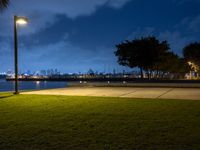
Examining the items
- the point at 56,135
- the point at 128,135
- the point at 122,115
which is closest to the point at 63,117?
the point at 122,115

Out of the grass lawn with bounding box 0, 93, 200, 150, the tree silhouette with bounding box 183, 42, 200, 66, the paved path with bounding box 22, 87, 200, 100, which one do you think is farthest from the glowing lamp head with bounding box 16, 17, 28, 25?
the tree silhouette with bounding box 183, 42, 200, 66

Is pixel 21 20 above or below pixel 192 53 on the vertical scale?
below

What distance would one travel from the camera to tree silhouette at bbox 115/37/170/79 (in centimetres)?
5122

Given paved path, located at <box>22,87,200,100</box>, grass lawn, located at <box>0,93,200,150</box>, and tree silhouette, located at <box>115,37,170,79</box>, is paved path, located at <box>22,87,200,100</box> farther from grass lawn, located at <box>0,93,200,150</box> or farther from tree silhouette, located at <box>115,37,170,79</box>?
tree silhouette, located at <box>115,37,170,79</box>

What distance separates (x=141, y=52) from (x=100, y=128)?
43560mm

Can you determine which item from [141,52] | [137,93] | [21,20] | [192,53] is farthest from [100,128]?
[192,53]

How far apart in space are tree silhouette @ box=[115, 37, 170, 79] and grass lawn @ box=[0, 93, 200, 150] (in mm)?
39728

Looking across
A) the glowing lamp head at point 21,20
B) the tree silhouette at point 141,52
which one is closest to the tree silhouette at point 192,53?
the tree silhouette at point 141,52

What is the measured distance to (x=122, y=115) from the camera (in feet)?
33.9

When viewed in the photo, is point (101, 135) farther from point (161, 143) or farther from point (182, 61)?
point (182, 61)

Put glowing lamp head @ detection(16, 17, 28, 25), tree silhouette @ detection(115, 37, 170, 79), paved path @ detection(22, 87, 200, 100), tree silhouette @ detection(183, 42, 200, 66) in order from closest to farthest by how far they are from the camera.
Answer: paved path @ detection(22, 87, 200, 100) → glowing lamp head @ detection(16, 17, 28, 25) → tree silhouette @ detection(115, 37, 170, 79) → tree silhouette @ detection(183, 42, 200, 66)

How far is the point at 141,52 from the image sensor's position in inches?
2013

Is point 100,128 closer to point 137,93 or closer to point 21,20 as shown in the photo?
point 137,93

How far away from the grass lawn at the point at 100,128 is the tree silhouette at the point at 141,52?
39.7 m
